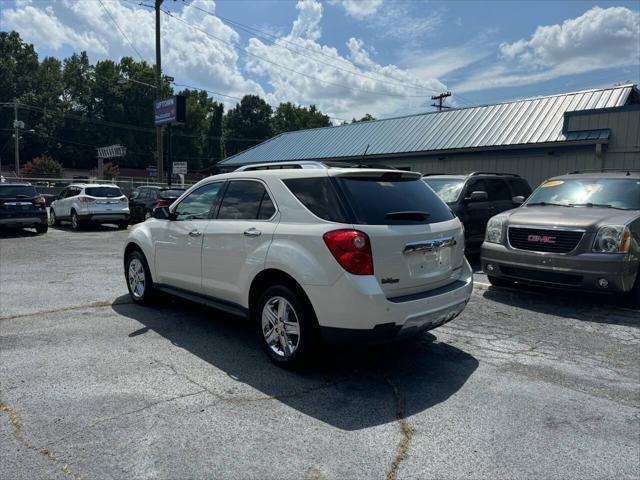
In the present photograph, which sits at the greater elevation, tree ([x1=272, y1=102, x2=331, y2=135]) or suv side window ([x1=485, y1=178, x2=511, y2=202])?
tree ([x1=272, y1=102, x2=331, y2=135])

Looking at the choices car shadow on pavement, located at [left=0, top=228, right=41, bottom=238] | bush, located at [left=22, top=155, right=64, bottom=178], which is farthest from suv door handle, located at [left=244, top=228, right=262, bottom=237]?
bush, located at [left=22, top=155, right=64, bottom=178]

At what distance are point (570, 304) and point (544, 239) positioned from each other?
1038 millimetres

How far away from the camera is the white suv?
12.1 ft

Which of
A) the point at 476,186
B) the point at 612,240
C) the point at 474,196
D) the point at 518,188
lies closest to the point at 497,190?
the point at 476,186

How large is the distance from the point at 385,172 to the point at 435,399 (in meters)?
1.95

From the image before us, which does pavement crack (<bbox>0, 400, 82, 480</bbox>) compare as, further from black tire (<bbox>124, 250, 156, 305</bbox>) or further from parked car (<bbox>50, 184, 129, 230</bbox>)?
parked car (<bbox>50, 184, 129, 230</bbox>)

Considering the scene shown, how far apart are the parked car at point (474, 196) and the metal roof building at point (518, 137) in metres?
5.56

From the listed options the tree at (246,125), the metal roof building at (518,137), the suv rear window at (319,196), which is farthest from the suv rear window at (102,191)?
the tree at (246,125)

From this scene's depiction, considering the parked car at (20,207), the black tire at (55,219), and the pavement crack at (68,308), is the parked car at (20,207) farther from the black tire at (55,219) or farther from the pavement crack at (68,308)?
the pavement crack at (68,308)

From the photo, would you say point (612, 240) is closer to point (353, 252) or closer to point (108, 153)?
point (353, 252)

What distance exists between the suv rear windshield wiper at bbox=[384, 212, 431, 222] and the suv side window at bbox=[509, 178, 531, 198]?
7.93m

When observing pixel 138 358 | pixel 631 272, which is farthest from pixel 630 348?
pixel 138 358

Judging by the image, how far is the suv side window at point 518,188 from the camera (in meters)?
11.3

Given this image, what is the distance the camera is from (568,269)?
625 centimetres
